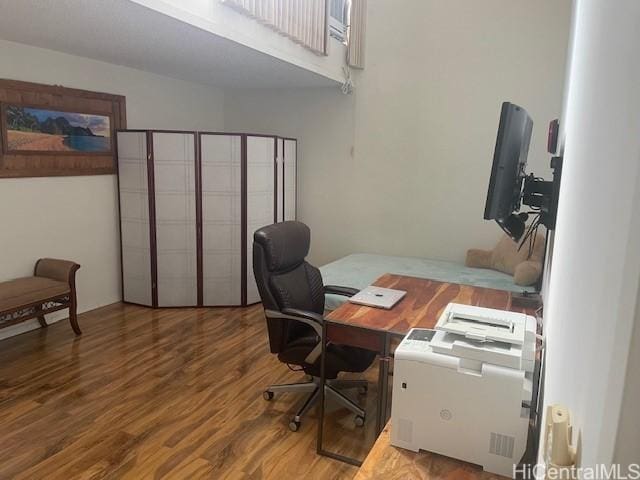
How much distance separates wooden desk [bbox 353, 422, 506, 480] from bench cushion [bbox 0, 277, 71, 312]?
3006 millimetres

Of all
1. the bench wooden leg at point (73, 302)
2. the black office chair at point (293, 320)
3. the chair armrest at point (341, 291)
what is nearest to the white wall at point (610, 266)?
the black office chair at point (293, 320)

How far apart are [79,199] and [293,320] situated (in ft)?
8.86

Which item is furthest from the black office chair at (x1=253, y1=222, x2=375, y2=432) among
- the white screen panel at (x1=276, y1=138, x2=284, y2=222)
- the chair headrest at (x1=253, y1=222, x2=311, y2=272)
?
the white screen panel at (x1=276, y1=138, x2=284, y2=222)

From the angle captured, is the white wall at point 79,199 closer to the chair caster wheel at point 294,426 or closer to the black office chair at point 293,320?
the black office chair at point 293,320

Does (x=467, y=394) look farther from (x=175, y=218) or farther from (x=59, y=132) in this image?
(x=59, y=132)

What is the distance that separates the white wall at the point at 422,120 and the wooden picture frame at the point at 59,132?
187 centimetres

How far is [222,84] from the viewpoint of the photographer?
540cm

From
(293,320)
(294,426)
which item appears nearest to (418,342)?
(293,320)

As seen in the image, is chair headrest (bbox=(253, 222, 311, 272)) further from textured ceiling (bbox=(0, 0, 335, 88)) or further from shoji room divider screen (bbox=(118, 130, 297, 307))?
shoji room divider screen (bbox=(118, 130, 297, 307))

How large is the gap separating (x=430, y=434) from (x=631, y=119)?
1.20 meters

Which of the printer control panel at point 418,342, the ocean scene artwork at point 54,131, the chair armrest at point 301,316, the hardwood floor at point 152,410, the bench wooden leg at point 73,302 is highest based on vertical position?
the ocean scene artwork at point 54,131

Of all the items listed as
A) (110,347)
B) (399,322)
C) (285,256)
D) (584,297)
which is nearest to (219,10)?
(285,256)

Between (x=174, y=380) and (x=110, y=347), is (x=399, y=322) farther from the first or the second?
(x=110, y=347)

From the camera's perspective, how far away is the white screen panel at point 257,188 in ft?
15.3
